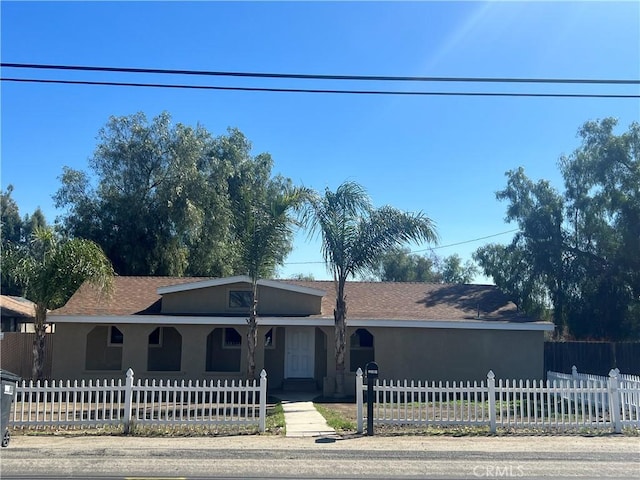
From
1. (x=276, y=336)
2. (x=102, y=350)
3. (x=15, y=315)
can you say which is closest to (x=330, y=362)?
(x=276, y=336)

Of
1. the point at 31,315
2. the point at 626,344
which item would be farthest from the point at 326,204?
the point at 31,315

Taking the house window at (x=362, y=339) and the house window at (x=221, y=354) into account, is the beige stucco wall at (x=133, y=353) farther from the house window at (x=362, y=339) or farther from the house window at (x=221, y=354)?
Answer: the house window at (x=362, y=339)

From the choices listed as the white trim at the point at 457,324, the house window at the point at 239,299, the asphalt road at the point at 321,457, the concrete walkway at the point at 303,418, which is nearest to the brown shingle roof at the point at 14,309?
the house window at the point at 239,299

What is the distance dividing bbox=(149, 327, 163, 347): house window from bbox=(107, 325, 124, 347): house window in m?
1.04

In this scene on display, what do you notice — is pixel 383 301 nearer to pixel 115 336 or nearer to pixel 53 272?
pixel 115 336

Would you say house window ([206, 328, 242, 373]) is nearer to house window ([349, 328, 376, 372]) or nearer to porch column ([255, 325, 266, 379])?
porch column ([255, 325, 266, 379])

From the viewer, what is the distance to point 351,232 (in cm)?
1822

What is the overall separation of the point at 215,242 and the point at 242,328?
15485mm

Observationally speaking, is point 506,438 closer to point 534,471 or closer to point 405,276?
point 534,471

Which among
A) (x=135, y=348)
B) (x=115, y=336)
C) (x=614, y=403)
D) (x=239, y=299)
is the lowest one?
(x=614, y=403)

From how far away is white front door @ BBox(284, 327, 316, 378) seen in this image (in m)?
21.8

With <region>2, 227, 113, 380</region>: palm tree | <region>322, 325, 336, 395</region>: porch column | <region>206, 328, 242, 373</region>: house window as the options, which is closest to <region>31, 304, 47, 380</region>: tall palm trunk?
<region>2, 227, 113, 380</region>: palm tree

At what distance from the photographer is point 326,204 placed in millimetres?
18250

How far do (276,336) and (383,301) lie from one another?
409 cm
